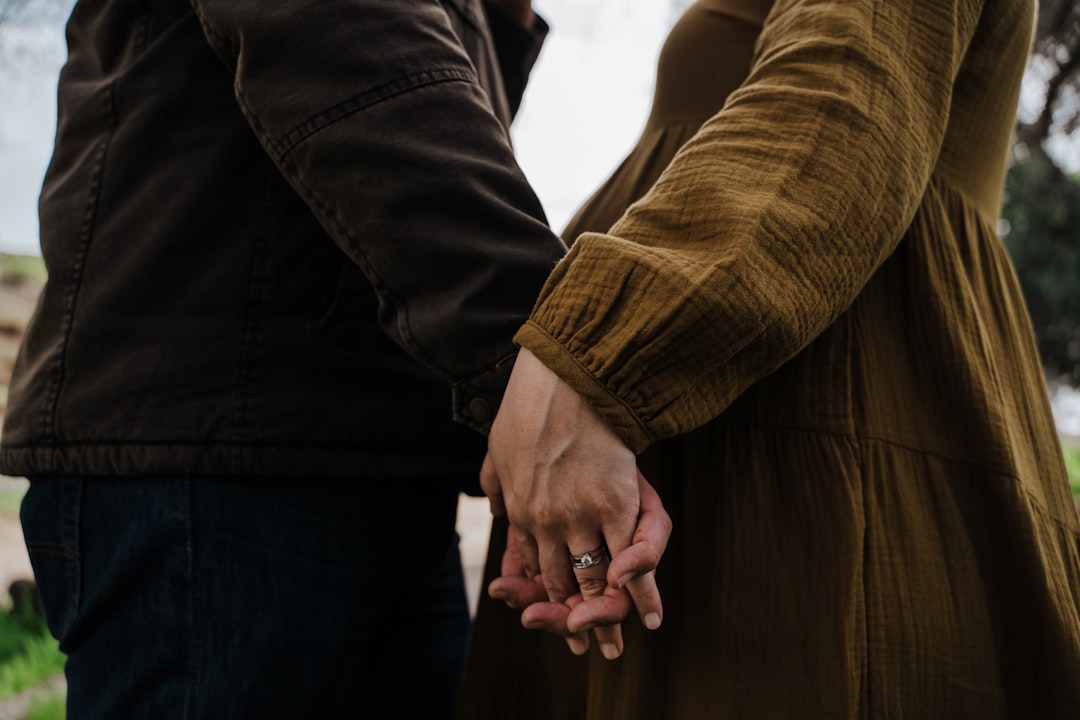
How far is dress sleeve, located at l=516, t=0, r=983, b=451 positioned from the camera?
0.65 m

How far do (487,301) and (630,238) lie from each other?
150 mm

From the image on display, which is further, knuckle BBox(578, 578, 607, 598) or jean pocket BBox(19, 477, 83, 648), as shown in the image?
jean pocket BBox(19, 477, 83, 648)

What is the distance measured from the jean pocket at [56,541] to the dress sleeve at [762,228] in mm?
550

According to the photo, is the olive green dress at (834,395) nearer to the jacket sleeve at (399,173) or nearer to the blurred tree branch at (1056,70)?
the jacket sleeve at (399,173)

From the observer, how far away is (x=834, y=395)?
0.77 metres

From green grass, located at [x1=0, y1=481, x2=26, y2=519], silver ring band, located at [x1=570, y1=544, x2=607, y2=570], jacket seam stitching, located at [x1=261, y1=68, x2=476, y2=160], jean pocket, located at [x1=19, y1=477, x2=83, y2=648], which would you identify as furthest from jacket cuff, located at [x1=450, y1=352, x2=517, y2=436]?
green grass, located at [x1=0, y1=481, x2=26, y2=519]

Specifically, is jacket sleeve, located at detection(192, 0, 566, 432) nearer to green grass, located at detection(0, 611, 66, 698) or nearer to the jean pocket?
the jean pocket

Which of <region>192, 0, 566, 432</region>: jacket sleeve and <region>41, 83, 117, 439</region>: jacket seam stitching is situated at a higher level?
<region>192, 0, 566, 432</region>: jacket sleeve

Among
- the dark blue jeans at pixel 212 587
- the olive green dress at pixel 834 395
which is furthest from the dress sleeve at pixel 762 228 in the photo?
the dark blue jeans at pixel 212 587

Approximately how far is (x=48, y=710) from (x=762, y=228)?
2199mm

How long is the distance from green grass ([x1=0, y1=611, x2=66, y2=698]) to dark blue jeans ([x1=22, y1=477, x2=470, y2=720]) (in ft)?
5.23

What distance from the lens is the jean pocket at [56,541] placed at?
827mm

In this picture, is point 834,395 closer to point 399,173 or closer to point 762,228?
point 762,228

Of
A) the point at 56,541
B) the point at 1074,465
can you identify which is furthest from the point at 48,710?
the point at 1074,465
